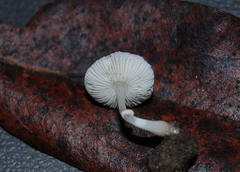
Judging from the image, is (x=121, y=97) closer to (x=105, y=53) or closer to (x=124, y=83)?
(x=124, y=83)

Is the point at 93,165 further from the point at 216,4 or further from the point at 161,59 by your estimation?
the point at 216,4

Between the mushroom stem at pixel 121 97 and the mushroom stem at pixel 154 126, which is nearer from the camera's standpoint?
the mushroom stem at pixel 154 126

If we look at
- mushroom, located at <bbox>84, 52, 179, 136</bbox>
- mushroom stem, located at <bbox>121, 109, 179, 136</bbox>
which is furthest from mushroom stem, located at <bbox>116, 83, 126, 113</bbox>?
mushroom stem, located at <bbox>121, 109, 179, 136</bbox>

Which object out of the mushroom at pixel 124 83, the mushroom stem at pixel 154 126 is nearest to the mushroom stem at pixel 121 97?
the mushroom at pixel 124 83

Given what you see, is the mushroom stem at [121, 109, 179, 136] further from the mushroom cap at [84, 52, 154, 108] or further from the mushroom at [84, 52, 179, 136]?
the mushroom cap at [84, 52, 154, 108]

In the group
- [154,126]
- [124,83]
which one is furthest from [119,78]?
[154,126]

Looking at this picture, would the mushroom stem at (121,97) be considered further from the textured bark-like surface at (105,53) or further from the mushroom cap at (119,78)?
the textured bark-like surface at (105,53)
